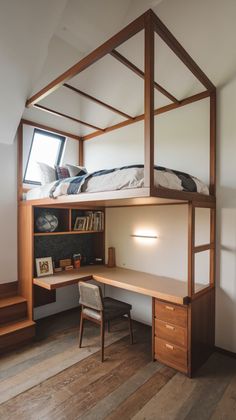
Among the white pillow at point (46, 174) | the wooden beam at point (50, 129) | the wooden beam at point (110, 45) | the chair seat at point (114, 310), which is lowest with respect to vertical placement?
the chair seat at point (114, 310)

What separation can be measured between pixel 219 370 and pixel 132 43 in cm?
351

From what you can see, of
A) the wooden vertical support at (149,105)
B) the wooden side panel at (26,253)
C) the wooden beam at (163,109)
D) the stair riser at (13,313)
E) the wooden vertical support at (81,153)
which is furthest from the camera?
the wooden vertical support at (81,153)

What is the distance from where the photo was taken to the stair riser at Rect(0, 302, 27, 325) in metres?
2.70

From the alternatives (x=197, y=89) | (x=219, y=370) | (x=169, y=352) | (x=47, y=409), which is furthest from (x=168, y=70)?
(x=47, y=409)

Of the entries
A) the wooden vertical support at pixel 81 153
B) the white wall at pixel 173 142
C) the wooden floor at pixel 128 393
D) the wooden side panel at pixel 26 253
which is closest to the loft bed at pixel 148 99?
the white wall at pixel 173 142

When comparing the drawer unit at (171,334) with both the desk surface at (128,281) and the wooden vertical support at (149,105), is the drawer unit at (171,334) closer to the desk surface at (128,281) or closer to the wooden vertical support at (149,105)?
the desk surface at (128,281)

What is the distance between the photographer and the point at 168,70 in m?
2.65

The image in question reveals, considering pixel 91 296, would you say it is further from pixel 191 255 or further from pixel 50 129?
pixel 50 129

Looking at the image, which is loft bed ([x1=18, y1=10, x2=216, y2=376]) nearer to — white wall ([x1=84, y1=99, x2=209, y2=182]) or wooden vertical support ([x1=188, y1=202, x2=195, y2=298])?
wooden vertical support ([x1=188, y1=202, x2=195, y2=298])

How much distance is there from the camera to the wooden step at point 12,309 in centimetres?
270

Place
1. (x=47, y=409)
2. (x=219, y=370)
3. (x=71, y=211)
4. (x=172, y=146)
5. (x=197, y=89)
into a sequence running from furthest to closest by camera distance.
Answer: (x=71, y=211) → (x=172, y=146) → (x=197, y=89) → (x=219, y=370) → (x=47, y=409)

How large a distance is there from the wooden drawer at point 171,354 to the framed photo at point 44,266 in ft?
4.96

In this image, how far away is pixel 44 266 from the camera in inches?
118

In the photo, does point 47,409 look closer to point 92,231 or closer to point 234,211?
point 92,231
